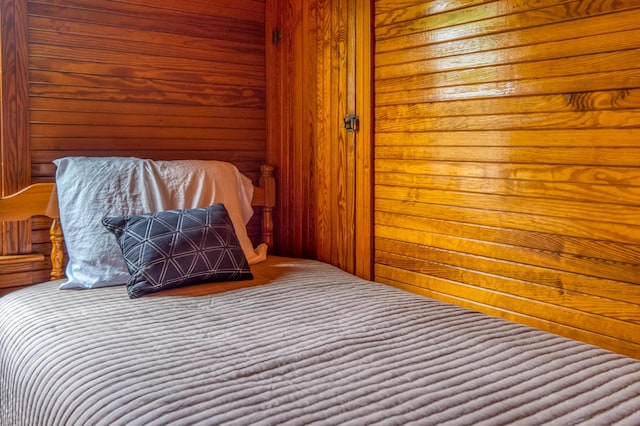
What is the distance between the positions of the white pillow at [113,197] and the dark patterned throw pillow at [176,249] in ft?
0.34

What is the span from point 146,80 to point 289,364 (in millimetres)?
1656

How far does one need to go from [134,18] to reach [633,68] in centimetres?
194

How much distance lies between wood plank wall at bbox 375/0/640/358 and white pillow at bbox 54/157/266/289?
699 millimetres

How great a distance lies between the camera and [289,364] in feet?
4.67

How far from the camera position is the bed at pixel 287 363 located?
1.18 m

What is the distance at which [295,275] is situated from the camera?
2.37 metres

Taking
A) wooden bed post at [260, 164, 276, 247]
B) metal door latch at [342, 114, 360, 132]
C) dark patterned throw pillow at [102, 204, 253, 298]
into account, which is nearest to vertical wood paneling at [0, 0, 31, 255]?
dark patterned throw pillow at [102, 204, 253, 298]

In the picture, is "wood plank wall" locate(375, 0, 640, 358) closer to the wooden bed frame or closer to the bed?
the bed

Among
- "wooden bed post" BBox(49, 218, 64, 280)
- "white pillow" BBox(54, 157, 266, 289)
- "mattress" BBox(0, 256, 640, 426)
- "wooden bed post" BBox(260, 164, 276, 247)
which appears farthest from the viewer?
"wooden bed post" BBox(260, 164, 276, 247)

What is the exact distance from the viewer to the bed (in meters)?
1.18

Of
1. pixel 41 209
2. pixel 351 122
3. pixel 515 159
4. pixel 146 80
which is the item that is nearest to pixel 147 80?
pixel 146 80

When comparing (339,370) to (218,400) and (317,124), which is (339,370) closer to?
(218,400)

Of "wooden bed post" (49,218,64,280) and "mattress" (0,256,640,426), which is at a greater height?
"wooden bed post" (49,218,64,280)

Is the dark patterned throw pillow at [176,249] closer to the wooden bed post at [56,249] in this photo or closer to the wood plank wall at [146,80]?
the wooden bed post at [56,249]
